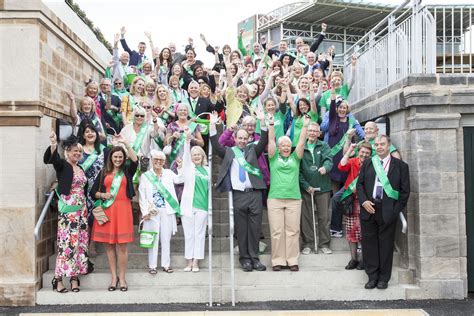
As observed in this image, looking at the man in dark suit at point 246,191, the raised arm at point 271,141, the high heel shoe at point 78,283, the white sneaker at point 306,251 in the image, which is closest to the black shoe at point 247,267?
the man in dark suit at point 246,191

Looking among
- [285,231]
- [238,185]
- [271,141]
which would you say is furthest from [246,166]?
[285,231]

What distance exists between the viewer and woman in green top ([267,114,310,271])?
6.90 metres

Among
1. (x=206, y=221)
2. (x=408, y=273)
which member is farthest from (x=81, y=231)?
(x=408, y=273)

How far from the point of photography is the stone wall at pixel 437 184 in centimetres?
673

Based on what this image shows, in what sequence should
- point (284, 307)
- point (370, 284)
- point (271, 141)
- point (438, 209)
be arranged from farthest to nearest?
point (271, 141) < point (438, 209) < point (370, 284) < point (284, 307)

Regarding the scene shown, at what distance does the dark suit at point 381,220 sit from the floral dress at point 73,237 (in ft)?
11.7

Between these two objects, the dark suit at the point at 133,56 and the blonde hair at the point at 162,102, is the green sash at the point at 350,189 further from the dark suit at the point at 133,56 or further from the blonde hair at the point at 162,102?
the dark suit at the point at 133,56

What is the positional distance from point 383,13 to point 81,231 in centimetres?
2641

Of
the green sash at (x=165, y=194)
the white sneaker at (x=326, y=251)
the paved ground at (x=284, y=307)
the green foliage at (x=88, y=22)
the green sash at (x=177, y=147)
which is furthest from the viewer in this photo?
the green foliage at (x=88, y=22)

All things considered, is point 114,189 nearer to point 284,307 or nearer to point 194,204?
point 194,204

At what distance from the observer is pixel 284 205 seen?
6.96 metres

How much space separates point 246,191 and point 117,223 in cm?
172

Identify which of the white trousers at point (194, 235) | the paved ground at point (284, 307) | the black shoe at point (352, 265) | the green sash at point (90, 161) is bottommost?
the paved ground at point (284, 307)

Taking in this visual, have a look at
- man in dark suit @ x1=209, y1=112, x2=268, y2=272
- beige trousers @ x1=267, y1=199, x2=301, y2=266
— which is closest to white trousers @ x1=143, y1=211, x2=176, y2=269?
man in dark suit @ x1=209, y1=112, x2=268, y2=272
